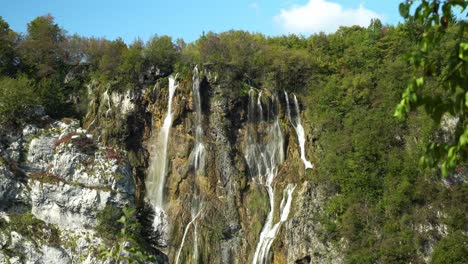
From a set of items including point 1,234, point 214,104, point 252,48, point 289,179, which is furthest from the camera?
point 252,48

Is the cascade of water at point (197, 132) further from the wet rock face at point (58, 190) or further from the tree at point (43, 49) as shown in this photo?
the tree at point (43, 49)

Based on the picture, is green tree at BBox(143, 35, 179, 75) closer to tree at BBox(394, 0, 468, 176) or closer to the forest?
the forest

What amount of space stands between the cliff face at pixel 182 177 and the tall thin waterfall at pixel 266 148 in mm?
68

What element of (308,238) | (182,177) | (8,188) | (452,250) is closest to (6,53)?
(8,188)

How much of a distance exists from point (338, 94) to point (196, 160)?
37.4 feet

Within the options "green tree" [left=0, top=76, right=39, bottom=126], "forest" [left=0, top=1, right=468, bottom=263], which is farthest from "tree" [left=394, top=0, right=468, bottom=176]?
"green tree" [left=0, top=76, right=39, bottom=126]

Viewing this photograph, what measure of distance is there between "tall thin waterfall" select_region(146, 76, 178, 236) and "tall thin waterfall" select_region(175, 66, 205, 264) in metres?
1.54

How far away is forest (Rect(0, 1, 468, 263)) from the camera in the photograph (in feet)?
104

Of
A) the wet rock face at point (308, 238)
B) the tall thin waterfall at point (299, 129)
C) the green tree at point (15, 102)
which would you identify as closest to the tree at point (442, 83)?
the wet rock face at point (308, 238)

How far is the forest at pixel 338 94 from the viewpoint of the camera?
31.6m

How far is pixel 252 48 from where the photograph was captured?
42.8 meters

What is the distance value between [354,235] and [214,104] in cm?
1331

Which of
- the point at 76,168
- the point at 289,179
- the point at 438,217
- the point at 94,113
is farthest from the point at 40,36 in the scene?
the point at 438,217

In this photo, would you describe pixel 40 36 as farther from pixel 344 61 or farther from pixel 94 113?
pixel 344 61
